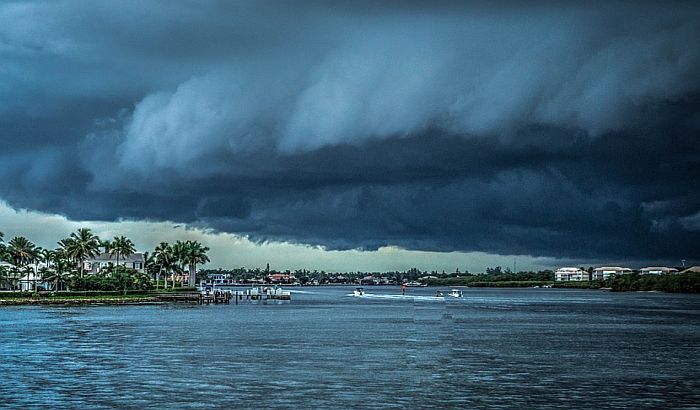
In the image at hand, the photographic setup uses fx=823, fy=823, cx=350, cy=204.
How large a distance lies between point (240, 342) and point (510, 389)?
3405cm

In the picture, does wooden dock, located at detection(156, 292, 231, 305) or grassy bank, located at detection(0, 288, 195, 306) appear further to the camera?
wooden dock, located at detection(156, 292, 231, 305)

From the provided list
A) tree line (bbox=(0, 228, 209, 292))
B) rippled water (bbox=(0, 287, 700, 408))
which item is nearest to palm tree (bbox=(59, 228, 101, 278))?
tree line (bbox=(0, 228, 209, 292))

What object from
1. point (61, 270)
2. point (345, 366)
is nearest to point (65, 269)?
point (61, 270)

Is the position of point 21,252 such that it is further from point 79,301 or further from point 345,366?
point 345,366

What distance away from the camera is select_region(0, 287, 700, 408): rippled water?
41375 millimetres

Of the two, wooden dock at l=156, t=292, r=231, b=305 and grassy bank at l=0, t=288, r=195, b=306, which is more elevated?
grassy bank at l=0, t=288, r=195, b=306

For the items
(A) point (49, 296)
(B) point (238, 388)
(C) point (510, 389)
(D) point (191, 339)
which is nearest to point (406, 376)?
(C) point (510, 389)

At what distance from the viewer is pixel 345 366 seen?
178ft

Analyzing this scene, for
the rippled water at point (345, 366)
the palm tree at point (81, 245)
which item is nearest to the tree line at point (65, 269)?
the palm tree at point (81, 245)

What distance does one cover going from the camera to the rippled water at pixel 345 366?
41375mm

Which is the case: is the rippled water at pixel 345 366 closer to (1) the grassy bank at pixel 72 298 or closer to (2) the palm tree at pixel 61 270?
(1) the grassy bank at pixel 72 298

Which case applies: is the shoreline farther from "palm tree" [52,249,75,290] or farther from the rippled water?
the rippled water

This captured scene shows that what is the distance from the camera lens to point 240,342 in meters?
73.1

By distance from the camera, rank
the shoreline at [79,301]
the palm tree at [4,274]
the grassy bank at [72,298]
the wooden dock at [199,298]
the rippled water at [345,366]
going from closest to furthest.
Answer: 1. the rippled water at [345,366]
2. the shoreline at [79,301]
3. the grassy bank at [72,298]
4. the palm tree at [4,274]
5. the wooden dock at [199,298]
